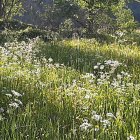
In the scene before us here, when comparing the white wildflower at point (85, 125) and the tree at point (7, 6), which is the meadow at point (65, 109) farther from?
the tree at point (7, 6)

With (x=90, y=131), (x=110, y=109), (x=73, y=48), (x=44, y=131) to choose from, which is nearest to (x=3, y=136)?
(x=44, y=131)

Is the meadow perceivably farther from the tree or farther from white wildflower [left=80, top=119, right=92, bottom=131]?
the tree

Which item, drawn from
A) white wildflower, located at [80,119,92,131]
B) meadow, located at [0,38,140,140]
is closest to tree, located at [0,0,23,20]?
meadow, located at [0,38,140,140]

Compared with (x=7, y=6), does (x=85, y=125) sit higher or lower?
lower

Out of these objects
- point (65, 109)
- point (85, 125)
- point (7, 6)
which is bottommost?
point (65, 109)

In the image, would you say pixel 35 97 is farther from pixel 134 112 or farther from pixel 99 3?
pixel 99 3

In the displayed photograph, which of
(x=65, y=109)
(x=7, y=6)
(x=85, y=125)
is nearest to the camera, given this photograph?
(x=85, y=125)

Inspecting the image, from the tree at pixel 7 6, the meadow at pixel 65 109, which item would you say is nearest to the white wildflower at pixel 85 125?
the meadow at pixel 65 109

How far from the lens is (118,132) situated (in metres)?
Result: 5.19

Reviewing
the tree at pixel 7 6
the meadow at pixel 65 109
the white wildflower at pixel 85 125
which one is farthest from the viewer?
the tree at pixel 7 6

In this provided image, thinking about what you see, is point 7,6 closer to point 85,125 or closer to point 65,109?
point 65,109

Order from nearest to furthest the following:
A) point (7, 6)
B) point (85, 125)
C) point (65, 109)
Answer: point (85, 125), point (65, 109), point (7, 6)

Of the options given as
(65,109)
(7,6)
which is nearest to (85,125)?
(65,109)

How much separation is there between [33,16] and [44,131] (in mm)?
109564
